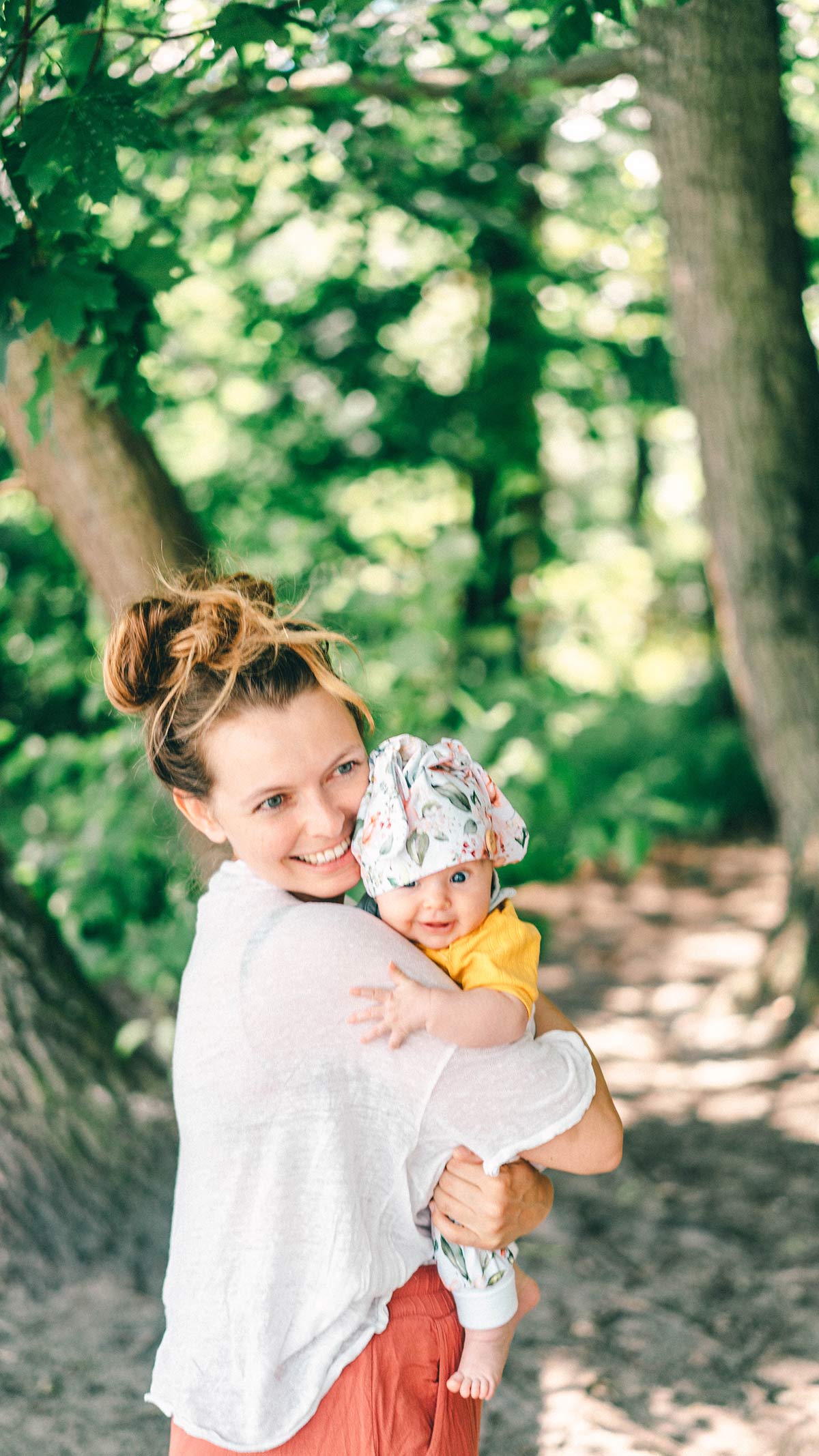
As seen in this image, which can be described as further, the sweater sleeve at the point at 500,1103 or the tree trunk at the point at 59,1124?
the tree trunk at the point at 59,1124

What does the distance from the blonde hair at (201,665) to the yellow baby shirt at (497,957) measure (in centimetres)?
36

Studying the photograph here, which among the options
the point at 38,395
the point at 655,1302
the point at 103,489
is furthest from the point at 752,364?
the point at 655,1302

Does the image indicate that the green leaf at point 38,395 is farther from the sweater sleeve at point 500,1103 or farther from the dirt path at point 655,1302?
the dirt path at point 655,1302

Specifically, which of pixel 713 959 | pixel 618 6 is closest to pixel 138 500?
pixel 618 6

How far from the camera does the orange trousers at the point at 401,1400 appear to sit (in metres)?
1.44

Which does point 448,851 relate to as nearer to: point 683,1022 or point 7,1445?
point 7,1445

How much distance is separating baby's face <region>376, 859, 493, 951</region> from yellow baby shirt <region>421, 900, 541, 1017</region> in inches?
0.6

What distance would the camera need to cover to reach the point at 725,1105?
4.29 metres

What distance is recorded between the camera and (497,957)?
155cm

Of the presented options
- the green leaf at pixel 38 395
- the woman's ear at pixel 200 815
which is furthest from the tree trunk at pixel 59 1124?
the woman's ear at pixel 200 815

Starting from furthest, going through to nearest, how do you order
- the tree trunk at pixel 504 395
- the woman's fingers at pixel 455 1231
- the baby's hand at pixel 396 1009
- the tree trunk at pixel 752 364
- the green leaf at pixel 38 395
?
1. the tree trunk at pixel 504 395
2. the tree trunk at pixel 752 364
3. the green leaf at pixel 38 395
4. the woman's fingers at pixel 455 1231
5. the baby's hand at pixel 396 1009

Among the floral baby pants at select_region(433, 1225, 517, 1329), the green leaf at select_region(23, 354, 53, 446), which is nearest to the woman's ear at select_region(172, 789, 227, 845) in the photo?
the floral baby pants at select_region(433, 1225, 517, 1329)

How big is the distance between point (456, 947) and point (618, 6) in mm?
1807

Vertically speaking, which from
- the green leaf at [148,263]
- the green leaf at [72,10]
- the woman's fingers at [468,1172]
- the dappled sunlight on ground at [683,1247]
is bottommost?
the dappled sunlight on ground at [683,1247]
